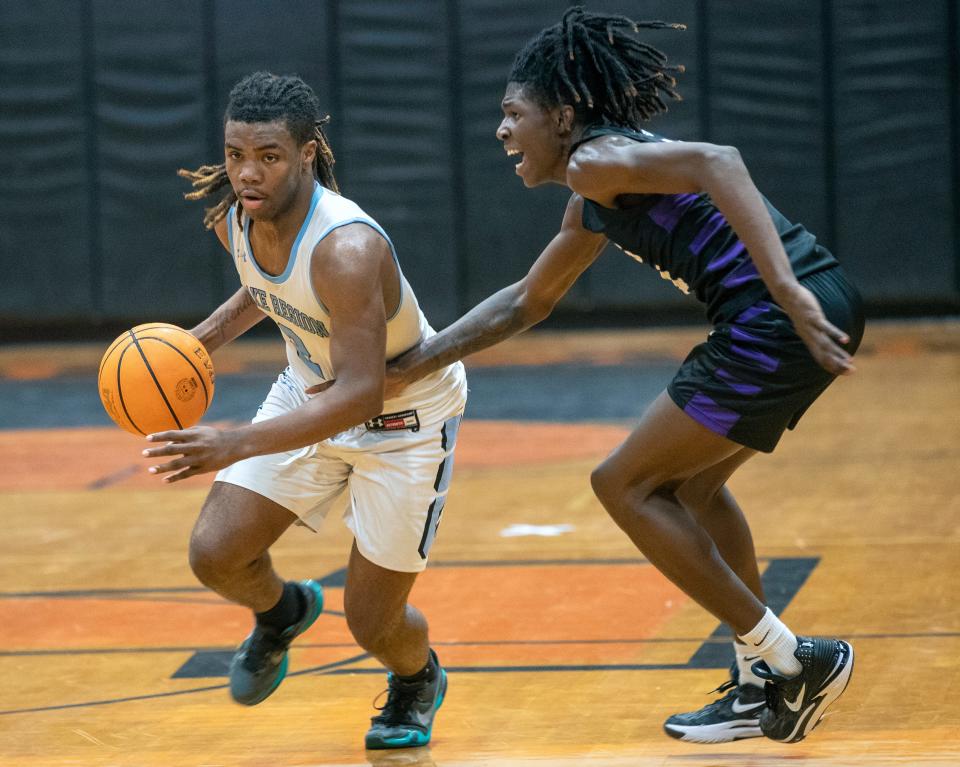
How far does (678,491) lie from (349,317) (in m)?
1.02

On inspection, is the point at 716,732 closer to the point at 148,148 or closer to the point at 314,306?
the point at 314,306

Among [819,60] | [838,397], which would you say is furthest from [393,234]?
[838,397]

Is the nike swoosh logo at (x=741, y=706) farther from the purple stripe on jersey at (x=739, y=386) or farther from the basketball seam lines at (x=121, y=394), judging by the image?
the basketball seam lines at (x=121, y=394)

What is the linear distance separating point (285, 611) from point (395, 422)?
24.7 inches

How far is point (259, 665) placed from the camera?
4.03 m

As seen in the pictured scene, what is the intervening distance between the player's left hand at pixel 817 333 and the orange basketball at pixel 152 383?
151 cm

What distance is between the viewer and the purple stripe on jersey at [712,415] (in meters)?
3.56

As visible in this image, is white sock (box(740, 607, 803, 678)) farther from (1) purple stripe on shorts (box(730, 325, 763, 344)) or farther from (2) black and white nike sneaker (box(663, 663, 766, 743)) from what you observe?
(1) purple stripe on shorts (box(730, 325, 763, 344))

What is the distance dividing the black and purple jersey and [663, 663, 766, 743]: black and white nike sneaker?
980mm

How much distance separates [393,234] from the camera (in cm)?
1391

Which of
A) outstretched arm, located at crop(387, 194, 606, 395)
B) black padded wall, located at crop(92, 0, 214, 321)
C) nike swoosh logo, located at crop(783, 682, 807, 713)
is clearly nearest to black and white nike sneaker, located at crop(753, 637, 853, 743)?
nike swoosh logo, located at crop(783, 682, 807, 713)

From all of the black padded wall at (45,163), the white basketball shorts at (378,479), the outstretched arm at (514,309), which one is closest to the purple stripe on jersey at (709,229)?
the outstretched arm at (514,309)

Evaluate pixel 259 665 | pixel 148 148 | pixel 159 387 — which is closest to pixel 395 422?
pixel 159 387

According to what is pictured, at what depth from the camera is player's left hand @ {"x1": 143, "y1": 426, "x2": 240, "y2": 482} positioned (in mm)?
3262
